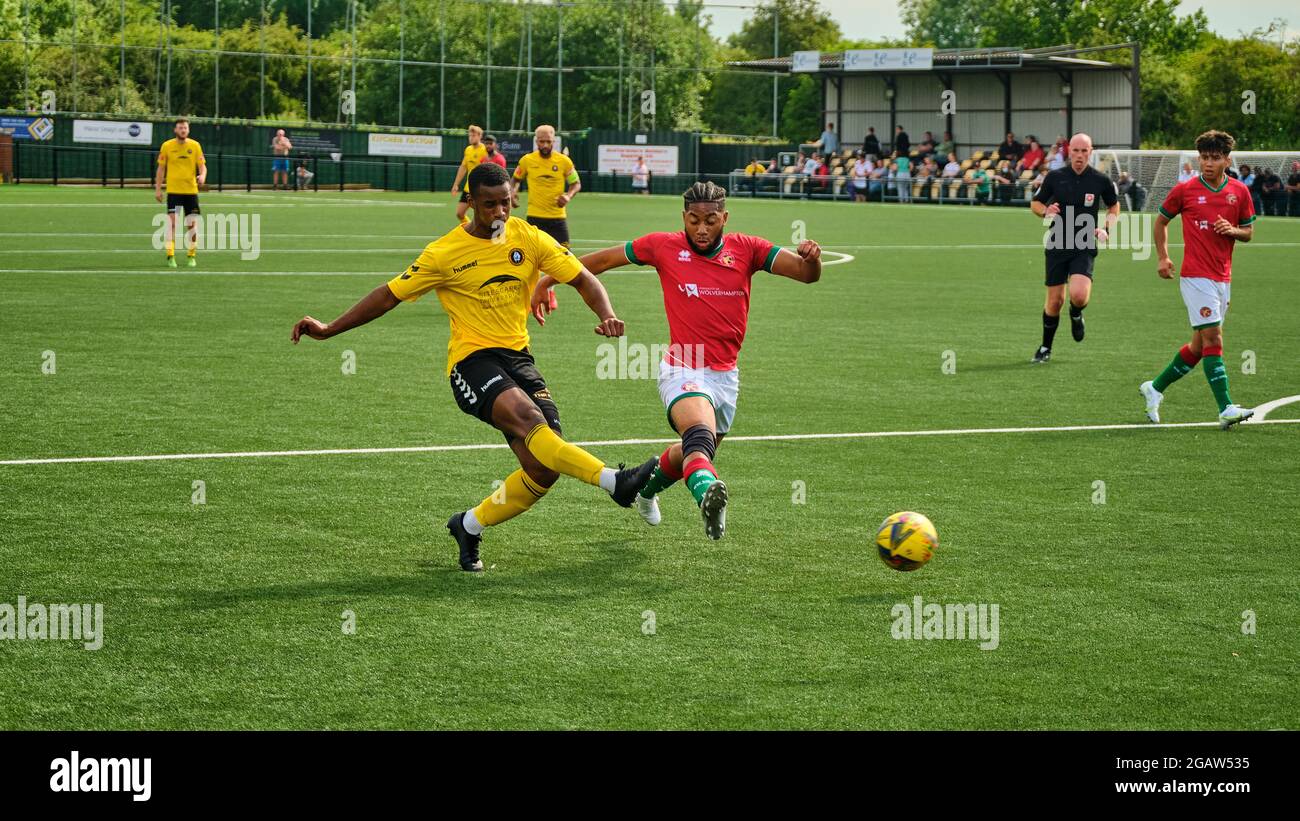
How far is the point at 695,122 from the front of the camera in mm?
86125

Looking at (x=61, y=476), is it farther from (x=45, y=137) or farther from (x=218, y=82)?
(x=218, y=82)

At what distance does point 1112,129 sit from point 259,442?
59.1m

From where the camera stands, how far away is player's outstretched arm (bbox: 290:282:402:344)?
820cm

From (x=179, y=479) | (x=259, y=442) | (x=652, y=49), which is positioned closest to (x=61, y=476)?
(x=179, y=479)

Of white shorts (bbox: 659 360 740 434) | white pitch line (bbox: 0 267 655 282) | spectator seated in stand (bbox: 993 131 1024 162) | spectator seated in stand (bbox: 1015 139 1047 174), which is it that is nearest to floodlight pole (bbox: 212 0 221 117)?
spectator seated in stand (bbox: 993 131 1024 162)

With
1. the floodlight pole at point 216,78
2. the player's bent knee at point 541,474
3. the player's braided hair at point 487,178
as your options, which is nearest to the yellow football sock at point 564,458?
the player's bent knee at point 541,474

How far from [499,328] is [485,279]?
0.28 metres

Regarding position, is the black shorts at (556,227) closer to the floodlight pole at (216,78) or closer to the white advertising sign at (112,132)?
the white advertising sign at (112,132)

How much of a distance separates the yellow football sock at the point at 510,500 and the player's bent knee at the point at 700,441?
2.55 feet

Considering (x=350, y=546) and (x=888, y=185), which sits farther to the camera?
(x=888, y=185)

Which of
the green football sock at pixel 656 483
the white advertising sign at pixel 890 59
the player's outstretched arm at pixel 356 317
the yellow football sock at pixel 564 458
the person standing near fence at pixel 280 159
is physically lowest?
the green football sock at pixel 656 483

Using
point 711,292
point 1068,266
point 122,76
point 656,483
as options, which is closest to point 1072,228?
point 1068,266

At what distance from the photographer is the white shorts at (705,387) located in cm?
862

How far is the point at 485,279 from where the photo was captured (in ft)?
27.9
